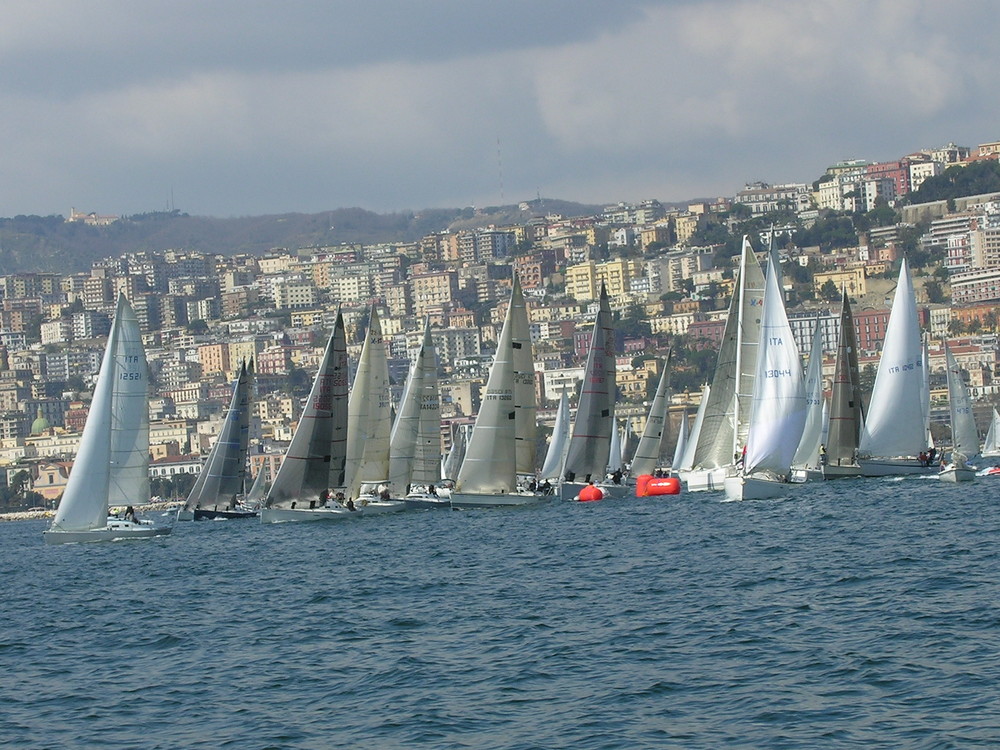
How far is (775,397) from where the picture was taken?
39.6m

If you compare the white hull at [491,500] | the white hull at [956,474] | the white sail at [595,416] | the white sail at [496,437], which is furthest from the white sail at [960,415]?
the white sail at [496,437]

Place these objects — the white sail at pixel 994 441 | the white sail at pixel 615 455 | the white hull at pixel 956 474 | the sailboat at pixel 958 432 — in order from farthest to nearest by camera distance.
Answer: the white sail at pixel 994 441 < the white sail at pixel 615 455 < the sailboat at pixel 958 432 < the white hull at pixel 956 474

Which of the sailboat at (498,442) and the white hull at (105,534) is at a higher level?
the sailboat at (498,442)

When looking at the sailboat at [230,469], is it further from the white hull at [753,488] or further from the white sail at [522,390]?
the white hull at [753,488]


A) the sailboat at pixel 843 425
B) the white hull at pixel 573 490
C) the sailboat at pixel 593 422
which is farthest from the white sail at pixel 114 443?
the sailboat at pixel 843 425

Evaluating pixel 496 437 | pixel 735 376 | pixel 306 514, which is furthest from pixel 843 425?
pixel 306 514

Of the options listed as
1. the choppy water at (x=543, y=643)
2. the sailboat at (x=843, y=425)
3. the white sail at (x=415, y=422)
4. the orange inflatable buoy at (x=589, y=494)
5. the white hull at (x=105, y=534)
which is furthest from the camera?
the white sail at (x=415, y=422)

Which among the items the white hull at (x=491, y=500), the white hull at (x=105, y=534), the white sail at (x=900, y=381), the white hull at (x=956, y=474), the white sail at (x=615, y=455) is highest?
the white sail at (x=900, y=381)

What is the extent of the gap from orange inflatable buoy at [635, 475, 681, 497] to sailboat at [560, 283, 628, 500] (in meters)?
4.12

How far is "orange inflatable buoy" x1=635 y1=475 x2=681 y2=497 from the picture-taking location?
51.6m

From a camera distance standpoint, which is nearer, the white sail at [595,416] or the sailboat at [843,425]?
the white sail at [595,416]

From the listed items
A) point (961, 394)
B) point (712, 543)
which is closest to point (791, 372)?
point (712, 543)

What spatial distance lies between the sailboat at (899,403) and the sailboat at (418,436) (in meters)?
10.8

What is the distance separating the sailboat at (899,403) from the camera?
45875 mm
